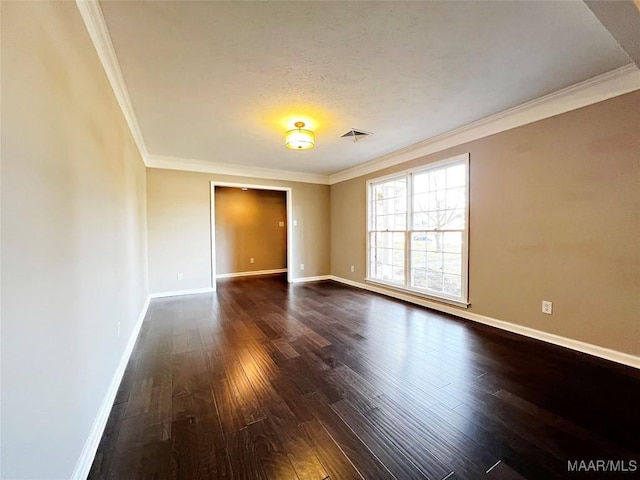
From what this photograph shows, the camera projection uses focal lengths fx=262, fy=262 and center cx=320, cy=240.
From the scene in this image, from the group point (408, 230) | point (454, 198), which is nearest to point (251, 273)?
point (408, 230)

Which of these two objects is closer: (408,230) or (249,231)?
(408,230)

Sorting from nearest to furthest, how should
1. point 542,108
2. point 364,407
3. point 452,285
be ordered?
point 364,407
point 542,108
point 452,285

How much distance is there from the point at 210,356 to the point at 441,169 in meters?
3.76

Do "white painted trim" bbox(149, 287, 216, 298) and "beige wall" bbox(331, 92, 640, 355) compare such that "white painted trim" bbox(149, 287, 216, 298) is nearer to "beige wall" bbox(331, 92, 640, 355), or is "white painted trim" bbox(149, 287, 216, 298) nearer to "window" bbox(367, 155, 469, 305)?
"window" bbox(367, 155, 469, 305)

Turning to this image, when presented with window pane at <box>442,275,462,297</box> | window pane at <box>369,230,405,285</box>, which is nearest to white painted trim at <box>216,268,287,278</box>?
window pane at <box>369,230,405,285</box>

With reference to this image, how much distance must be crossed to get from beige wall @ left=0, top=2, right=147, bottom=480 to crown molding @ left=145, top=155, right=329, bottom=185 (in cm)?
306

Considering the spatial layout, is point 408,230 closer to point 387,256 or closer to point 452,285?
point 387,256

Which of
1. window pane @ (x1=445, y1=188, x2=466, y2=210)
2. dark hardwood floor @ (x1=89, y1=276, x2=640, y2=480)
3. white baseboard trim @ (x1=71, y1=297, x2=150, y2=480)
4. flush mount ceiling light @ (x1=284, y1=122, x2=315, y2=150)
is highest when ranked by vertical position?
flush mount ceiling light @ (x1=284, y1=122, x2=315, y2=150)

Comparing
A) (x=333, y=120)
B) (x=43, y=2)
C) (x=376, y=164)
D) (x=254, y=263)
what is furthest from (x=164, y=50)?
(x=254, y=263)

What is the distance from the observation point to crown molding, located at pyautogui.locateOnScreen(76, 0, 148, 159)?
148 centimetres

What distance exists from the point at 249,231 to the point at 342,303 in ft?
12.7

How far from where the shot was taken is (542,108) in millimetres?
2682

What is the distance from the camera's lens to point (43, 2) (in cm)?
102

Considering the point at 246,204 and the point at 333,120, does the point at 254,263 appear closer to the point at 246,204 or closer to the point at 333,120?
the point at 246,204
